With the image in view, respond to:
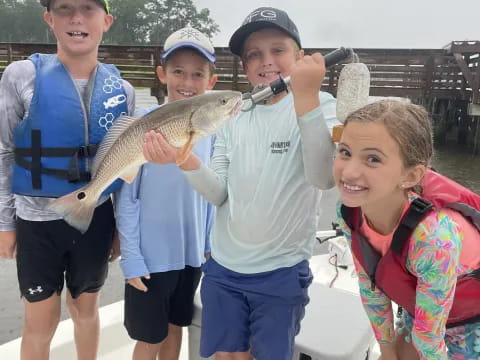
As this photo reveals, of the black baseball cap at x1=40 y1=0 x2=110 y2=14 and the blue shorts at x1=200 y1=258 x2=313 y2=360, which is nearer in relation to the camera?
the blue shorts at x1=200 y1=258 x2=313 y2=360

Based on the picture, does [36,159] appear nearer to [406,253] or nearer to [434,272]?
[406,253]

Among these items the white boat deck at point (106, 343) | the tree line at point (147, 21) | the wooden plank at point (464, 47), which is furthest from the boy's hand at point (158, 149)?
the tree line at point (147, 21)

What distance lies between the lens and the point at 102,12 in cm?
235

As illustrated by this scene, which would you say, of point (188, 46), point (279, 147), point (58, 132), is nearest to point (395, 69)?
point (188, 46)

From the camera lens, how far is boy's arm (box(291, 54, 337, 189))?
1.62 meters

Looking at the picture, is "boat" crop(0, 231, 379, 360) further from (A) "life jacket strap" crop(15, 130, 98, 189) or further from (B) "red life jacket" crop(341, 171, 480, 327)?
(A) "life jacket strap" crop(15, 130, 98, 189)

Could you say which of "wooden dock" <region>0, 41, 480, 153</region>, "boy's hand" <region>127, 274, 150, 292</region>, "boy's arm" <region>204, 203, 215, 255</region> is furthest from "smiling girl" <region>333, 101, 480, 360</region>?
"wooden dock" <region>0, 41, 480, 153</region>

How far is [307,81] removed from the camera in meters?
1.62

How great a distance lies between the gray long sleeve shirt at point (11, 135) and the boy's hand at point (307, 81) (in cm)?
150

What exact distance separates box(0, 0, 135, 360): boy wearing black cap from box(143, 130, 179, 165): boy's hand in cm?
67

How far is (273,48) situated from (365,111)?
0.71 meters

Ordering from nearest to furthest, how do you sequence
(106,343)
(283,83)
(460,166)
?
(283,83), (106,343), (460,166)

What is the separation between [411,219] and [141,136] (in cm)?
122

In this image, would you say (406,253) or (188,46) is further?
(188,46)
